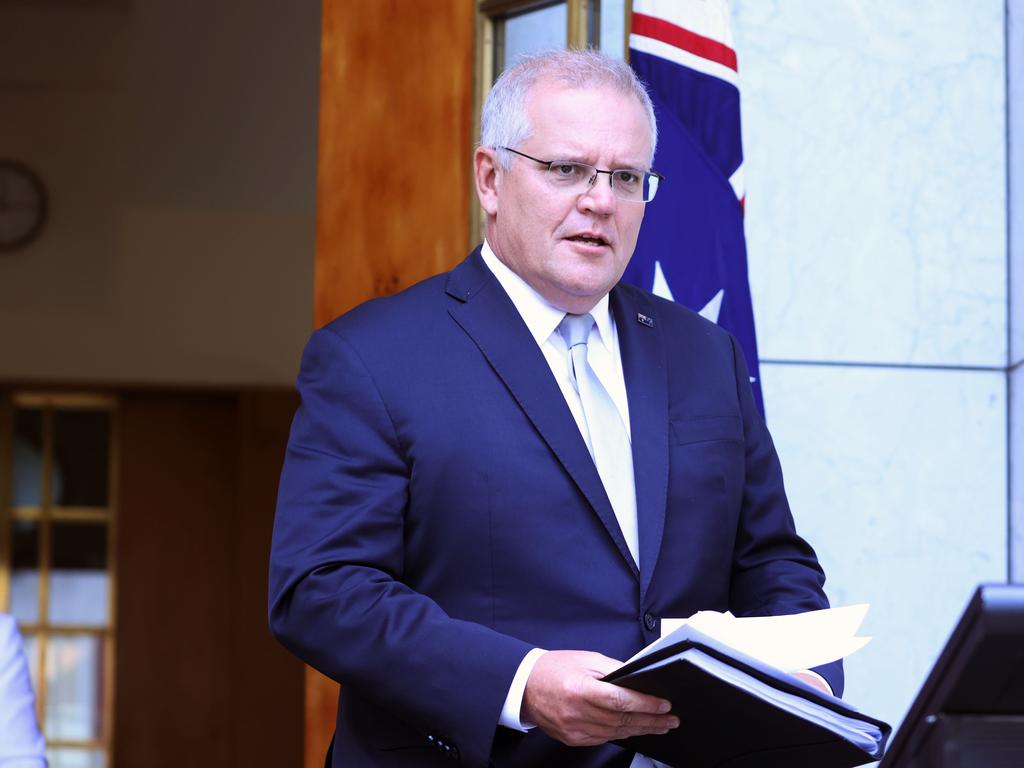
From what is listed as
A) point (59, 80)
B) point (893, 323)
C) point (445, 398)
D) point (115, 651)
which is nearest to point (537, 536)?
point (445, 398)

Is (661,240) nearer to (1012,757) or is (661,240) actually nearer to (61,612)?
(1012,757)

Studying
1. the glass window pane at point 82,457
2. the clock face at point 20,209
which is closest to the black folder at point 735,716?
the glass window pane at point 82,457

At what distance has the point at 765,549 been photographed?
196 centimetres

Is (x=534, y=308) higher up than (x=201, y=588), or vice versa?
(x=534, y=308)

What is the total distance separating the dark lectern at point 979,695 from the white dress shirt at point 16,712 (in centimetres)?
160

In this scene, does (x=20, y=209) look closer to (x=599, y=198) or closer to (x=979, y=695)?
(x=599, y=198)

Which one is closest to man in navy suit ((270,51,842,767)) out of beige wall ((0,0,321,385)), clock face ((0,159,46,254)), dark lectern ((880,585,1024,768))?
dark lectern ((880,585,1024,768))

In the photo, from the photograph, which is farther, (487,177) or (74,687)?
(74,687)

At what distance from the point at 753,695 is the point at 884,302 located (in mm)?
1739

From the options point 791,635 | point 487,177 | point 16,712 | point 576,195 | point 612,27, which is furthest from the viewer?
point 612,27

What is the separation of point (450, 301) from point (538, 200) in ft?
0.56

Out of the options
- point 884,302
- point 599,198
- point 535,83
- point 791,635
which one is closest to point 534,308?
point 599,198

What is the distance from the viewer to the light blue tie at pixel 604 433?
181cm

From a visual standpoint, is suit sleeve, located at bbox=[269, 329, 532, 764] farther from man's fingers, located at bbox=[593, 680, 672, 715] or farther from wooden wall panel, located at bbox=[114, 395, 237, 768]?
wooden wall panel, located at bbox=[114, 395, 237, 768]
